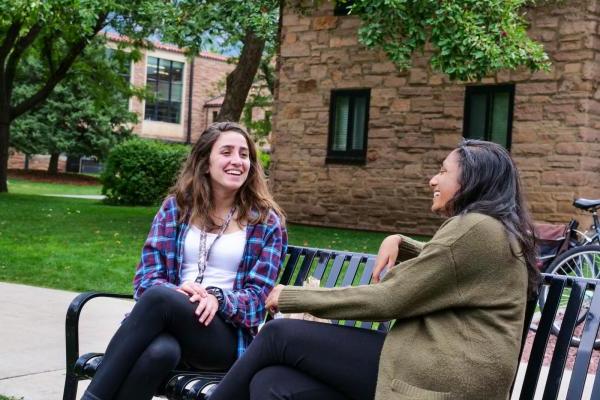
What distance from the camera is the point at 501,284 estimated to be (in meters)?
2.85

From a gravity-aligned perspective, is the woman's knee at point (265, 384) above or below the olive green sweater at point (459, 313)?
below

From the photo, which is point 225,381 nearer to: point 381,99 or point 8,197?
point 381,99

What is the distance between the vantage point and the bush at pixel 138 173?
22.3 m

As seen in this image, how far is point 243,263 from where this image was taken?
12.9 feet

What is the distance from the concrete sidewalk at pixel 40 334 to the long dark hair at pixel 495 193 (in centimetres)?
281

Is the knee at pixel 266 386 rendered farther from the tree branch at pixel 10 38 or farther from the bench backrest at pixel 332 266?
the tree branch at pixel 10 38

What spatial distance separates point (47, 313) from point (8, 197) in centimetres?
1493

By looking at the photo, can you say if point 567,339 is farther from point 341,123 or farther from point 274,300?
point 341,123

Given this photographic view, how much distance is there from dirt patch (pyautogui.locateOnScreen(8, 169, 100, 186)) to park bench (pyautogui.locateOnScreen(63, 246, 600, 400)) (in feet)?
114

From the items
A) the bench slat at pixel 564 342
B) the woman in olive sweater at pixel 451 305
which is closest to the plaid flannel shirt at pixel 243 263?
the woman in olive sweater at pixel 451 305

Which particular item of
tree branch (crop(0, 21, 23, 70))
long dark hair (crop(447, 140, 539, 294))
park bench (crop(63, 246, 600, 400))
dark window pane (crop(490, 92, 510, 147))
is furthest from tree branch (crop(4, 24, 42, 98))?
long dark hair (crop(447, 140, 539, 294))

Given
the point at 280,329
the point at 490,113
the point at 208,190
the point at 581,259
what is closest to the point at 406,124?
the point at 490,113

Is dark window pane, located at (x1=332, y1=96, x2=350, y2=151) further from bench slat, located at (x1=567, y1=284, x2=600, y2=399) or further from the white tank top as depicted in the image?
bench slat, located at (x1=567, y1=284, x2=600, y2=399)

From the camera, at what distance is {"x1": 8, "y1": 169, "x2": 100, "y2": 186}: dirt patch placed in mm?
38281
